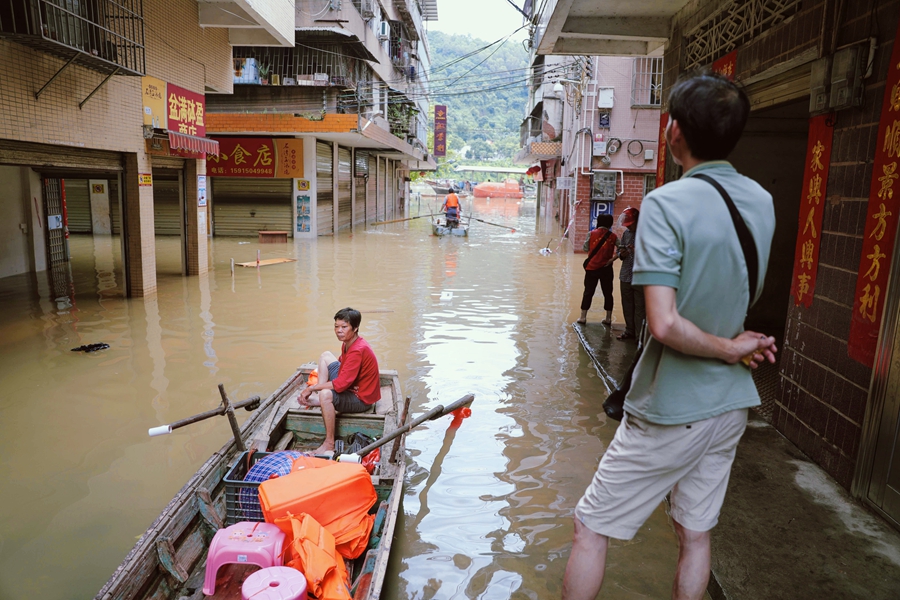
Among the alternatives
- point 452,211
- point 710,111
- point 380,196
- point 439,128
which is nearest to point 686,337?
point 710,111

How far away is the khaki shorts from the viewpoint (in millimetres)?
2258

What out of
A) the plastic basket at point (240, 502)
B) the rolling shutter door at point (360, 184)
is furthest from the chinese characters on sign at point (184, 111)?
the rolling shutter door at point (360, 184)

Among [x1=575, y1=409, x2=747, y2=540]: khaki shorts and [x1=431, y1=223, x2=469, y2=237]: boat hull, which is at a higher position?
[x1=575, y1=409, x2=747, y2=540]: khaki shorts

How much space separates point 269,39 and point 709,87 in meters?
13.7

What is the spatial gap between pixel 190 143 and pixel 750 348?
11.9 metres

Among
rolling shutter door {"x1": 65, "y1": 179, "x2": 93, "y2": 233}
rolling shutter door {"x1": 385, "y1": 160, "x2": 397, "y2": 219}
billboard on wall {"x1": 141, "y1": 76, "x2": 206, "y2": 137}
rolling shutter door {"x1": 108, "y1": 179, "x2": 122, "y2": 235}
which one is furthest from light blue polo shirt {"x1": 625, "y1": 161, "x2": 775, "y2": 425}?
rolling shutter door {"x1": 385, "y1": 160, "x2": 397, "y2": 219}

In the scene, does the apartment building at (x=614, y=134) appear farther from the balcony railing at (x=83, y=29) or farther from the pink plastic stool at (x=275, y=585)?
the pink plastic stool at (x=275, y=585)

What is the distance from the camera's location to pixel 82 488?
4934 millimetres

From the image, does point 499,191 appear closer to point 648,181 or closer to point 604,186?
point 648,181

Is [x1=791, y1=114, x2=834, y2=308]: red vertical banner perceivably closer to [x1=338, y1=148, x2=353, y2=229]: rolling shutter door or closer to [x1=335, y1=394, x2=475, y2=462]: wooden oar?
[x1=335, y1=394, x2=475, y2=462]: wooden oar

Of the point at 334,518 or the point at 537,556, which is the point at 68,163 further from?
the point at 537,556

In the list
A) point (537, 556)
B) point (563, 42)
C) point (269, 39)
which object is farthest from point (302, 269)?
point (537, 556)

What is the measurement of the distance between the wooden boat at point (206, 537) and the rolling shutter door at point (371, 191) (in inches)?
1136

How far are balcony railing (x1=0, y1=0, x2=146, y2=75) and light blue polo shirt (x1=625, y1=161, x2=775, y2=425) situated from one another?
24.6 feet
